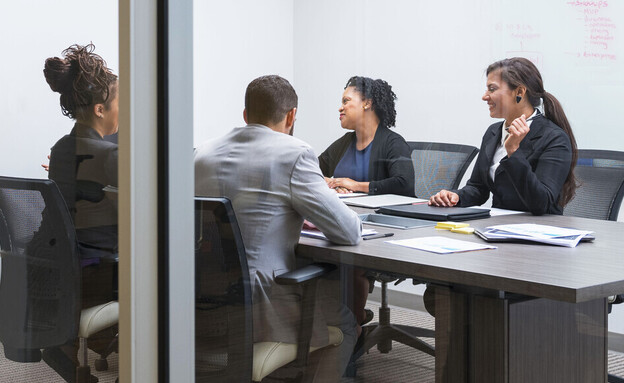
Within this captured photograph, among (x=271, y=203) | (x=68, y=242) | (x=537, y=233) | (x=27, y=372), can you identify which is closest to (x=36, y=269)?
(x=68, y=242)

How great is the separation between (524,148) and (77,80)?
1.16 metres

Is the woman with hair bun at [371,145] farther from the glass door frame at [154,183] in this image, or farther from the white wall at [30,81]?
the white wall at [30,81]

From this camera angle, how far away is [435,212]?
76.4 inches

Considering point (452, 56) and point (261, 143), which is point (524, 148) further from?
point (261, 143)

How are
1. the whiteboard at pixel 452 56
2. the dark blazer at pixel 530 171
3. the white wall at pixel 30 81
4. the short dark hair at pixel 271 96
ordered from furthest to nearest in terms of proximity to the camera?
the white wall at pixel 30 81 < the short dark hair at pixel 271 96 < the dark blazer at pixel 530 171 < the whiteboard at pixel 452 56

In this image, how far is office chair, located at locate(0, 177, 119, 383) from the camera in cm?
210

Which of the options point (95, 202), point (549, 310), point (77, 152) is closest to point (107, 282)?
point (95, 202)

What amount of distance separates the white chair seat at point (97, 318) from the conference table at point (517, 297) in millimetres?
497

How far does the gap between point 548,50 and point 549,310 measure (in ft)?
1.85

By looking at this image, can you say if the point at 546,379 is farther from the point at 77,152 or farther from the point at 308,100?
the point at 77,152

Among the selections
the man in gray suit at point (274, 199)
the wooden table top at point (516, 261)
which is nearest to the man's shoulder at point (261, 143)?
the man in gray suit at point (274, 199)

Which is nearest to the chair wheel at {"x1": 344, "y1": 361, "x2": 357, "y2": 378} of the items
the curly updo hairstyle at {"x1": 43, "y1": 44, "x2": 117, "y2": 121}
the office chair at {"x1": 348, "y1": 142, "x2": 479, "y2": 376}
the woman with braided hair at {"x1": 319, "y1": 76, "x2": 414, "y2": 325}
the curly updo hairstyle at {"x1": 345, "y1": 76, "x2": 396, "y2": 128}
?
the office chair at {"x1": 348, "y1": 142, "x2": 479, "y2": 376}

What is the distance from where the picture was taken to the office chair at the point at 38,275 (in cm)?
210

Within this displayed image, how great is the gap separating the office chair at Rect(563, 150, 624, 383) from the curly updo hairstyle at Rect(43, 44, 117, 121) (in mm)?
1142
